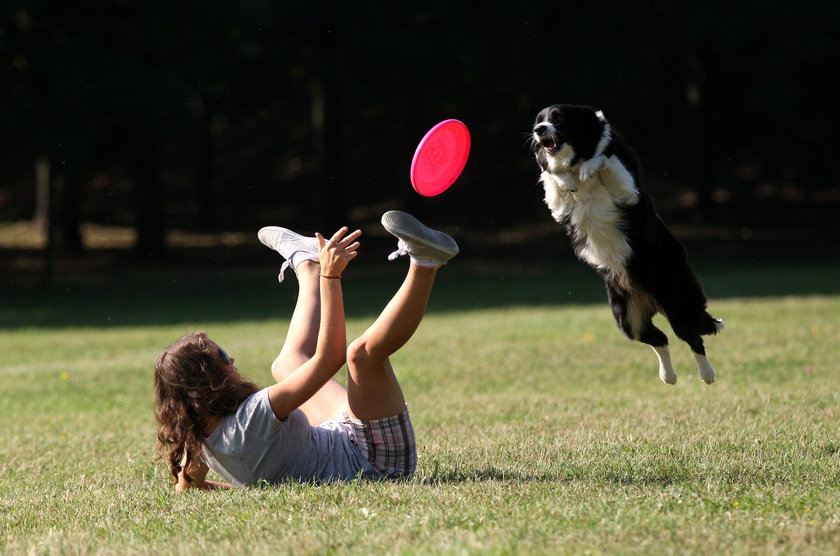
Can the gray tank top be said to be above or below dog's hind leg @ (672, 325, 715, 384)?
below

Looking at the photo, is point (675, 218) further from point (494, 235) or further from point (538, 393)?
point (538, 393)

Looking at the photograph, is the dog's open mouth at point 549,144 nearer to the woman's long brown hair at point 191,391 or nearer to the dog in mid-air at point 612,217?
the dog in mid-air at point 612,217

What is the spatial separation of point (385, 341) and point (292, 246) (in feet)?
5.56

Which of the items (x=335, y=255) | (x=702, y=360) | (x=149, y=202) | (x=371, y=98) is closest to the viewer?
(x=335, y=255)

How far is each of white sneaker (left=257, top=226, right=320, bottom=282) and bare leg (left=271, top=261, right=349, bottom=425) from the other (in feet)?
0.77

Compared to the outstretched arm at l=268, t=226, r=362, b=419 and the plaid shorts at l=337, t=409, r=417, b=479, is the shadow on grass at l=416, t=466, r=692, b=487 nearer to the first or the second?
the plaid shorts at l=337, t=409, r=417, b=479

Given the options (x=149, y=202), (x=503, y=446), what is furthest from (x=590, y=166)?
(x=149, y=202)

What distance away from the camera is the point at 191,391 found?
517 cm

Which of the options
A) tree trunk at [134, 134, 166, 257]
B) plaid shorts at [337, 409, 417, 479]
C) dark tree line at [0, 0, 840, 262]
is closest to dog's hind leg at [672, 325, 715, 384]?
plaid shorts at [337, 409, 417, 479]

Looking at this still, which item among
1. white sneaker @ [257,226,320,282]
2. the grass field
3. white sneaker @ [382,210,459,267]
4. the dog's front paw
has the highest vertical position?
the dog's front paw

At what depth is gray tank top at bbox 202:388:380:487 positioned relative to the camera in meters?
5.20

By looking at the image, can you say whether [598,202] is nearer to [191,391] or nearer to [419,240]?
[419,240]

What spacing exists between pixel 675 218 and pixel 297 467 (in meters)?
27.8

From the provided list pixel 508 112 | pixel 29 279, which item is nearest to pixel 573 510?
pixel 29 279
